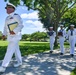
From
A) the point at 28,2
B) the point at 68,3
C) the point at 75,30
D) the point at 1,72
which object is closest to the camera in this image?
the point at 1,72

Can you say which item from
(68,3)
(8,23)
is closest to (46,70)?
(8,23)

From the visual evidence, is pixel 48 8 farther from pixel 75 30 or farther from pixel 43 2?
Result: pixel 75 30

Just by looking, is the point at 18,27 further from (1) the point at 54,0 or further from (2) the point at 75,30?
(1) the point at 54,0

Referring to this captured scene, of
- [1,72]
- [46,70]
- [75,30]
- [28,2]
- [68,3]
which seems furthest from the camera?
[68,3]

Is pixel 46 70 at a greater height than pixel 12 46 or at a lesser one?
lesser

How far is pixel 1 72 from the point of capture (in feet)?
29.5

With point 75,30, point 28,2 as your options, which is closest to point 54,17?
point 28,2

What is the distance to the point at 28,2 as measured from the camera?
31.4 m

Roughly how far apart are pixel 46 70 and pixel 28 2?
863 inches

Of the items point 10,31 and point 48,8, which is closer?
point 10,31

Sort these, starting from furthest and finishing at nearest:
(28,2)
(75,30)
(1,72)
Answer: (28,2) < (75,30) < (1,72)

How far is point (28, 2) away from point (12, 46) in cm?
2233

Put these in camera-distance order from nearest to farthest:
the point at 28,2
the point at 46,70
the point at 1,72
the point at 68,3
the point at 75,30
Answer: the point at 1,72
the point at 46,70
the point at 75,30
the point at 28,2
the point at 68,3

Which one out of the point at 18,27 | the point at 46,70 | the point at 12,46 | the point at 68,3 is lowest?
the point at 46,70
